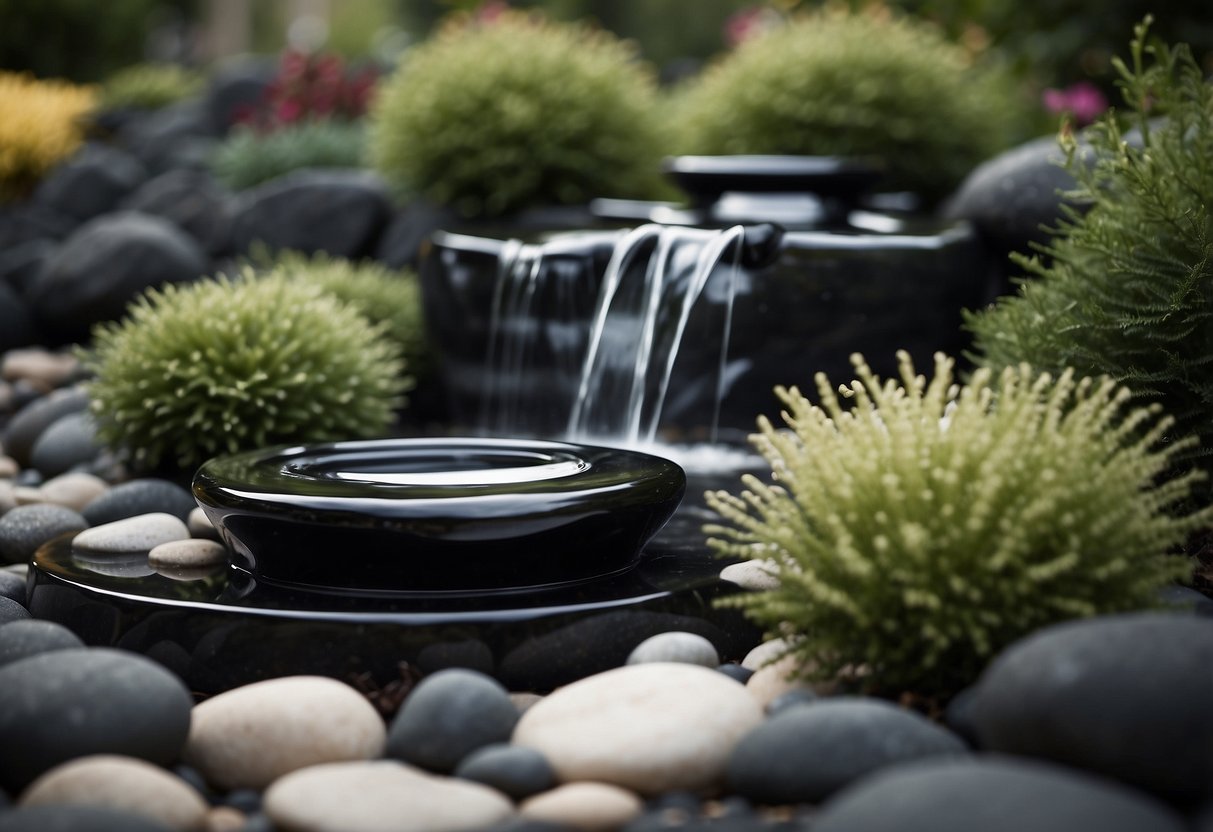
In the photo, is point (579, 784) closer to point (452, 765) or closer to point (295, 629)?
point (452, 765)

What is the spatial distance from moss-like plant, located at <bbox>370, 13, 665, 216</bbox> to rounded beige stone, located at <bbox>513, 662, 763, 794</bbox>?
13.5 feet

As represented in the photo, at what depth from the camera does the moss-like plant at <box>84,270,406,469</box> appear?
14.0 feet

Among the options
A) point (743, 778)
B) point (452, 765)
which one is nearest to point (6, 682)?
Answer: point (452, 765)

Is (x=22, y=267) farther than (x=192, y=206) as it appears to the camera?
No

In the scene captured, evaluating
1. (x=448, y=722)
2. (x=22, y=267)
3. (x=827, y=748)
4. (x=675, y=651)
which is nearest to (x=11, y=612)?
(x=448, y=722)

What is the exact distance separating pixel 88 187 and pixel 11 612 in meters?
7.42

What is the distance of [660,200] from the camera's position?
22.8 feet

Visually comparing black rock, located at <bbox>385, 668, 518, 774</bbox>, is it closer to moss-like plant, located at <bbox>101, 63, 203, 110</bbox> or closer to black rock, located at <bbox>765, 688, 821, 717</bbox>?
black rock, located at <bbox>765, 688, 821, 717</bbox>

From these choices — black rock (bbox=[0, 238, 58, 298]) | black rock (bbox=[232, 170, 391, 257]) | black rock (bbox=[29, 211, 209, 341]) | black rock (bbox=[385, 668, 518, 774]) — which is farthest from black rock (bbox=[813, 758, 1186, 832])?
black rock (bbox=[0, 238, 58, 298])

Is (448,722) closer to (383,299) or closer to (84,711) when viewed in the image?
(84,711)

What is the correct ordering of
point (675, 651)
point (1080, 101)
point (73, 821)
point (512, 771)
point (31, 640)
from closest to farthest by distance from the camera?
point (73, 821) → point (512, 771) → point (31, 640) → point (675, 651) → point (1080, 101)

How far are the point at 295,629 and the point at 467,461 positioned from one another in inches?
32.2

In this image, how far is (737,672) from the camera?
9.63 feet

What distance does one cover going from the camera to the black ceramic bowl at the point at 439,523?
2.93m
